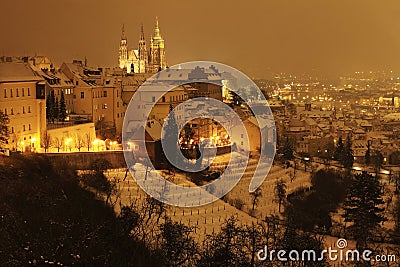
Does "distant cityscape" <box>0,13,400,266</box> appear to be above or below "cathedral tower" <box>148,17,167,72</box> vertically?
below

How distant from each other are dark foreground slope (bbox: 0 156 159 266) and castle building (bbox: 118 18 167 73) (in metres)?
24.3

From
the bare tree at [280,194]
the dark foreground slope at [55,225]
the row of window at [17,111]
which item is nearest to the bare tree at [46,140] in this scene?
the row of window at [17,111]

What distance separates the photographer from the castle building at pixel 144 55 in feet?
110

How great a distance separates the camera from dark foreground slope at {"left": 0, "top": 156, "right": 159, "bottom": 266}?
18.1 feet

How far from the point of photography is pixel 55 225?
641cm

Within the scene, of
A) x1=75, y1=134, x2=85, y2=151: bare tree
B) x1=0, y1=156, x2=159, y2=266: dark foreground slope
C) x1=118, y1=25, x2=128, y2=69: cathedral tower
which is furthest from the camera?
x1=118, y1=25, x2=128, y2=69: cathedral tower

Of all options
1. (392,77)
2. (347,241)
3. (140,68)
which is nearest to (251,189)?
(347,241)

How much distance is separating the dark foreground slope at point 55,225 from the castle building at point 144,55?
79.8ft

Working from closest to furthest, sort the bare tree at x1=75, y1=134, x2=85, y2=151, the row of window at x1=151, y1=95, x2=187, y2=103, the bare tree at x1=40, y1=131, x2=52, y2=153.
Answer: the bare tree at x1=40, y1=131, x2=52, y2=153 → the bare tree at x1=75, y1=134, x2=85, y2=151 → the row of window at x1=151, y1=95, x2=187, y2=103

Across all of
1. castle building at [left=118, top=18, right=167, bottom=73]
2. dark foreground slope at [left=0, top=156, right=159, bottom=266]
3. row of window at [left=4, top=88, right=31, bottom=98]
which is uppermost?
castle building at [left=118, top=18, right=167, bottom=73]

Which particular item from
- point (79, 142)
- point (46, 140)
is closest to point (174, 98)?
point (79, 142)

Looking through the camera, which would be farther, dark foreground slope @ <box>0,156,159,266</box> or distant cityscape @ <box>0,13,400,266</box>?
distant cityscape @ <box>0,13,400,266</box>

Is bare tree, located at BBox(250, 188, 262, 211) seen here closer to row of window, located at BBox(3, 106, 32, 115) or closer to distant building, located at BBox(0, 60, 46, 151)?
distant building, located at BBox(0, 60, 46, 151)

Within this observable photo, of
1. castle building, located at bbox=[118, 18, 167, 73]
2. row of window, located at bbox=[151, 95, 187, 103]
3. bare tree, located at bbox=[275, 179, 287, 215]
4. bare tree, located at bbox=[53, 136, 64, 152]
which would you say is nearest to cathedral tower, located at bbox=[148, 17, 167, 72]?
castle building, located at bbox=[118, 18, 167, 73]
